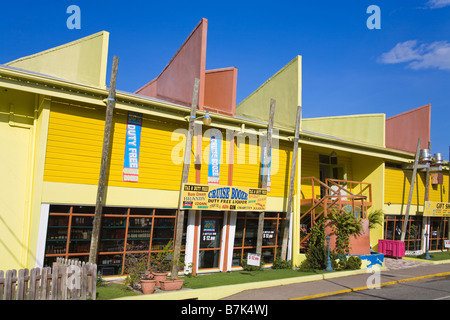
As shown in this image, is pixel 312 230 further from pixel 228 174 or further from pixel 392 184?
pixel 392 184

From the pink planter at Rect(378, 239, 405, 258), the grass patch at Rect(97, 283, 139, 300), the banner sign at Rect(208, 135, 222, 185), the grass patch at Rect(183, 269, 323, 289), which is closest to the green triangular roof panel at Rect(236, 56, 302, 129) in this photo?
the banner sign at Rect(208, 135, 222, 185)

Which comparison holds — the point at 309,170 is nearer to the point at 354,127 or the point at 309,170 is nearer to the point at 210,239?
the point at 354,127

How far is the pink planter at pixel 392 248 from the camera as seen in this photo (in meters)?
22.4

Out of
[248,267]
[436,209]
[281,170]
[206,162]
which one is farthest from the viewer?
[436,209]

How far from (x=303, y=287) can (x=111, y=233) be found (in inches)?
284

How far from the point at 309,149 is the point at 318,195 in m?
2.68

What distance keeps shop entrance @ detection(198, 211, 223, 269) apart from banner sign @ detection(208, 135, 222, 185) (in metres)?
1.46

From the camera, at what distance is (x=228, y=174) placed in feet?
54.1

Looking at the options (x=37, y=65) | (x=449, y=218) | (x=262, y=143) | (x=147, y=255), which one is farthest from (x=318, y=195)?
(x=37, y=65)

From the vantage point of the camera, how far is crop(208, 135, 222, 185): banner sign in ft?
52.3

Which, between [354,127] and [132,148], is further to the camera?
[354,127]

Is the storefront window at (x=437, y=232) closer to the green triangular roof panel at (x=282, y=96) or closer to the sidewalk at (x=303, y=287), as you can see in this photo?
the sidewalk at (x=303, y=287)

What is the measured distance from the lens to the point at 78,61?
14.5 meters

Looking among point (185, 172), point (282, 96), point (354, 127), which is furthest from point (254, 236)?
point (354, 127)
